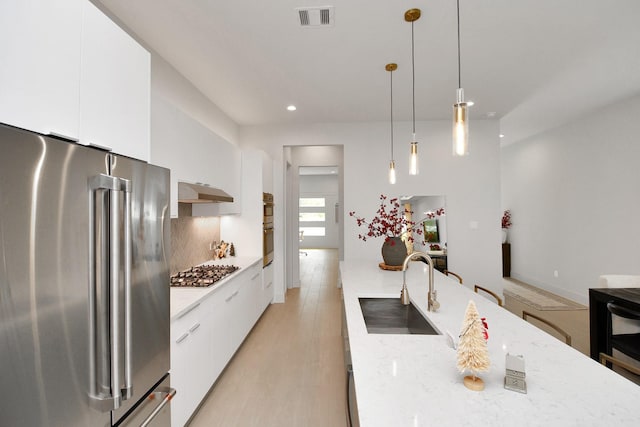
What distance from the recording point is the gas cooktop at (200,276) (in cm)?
248

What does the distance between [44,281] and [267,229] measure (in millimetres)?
3506

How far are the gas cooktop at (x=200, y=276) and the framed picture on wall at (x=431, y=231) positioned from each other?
327cm

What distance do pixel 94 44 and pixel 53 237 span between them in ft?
2.61

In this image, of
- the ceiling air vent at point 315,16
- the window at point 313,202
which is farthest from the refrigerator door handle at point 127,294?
the window at point 313,202

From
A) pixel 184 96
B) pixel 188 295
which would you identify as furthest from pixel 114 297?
pixel 184 96

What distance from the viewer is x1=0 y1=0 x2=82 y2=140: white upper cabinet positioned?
87 cm

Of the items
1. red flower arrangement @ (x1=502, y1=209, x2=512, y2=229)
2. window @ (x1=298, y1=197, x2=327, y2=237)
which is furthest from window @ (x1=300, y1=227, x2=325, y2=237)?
red flower arrangement @ (x1=502, y1=209, x2=512, y2=229)

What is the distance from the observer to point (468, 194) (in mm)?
4840

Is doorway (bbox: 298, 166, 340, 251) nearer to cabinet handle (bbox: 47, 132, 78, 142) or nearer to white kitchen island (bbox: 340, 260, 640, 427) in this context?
white kitchen island (bbox: 340, 260, 640, 427)

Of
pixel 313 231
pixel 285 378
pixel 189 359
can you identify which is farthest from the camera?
pixel 313 231

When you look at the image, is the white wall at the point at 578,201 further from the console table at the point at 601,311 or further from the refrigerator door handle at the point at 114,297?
the refrigerator door handle at the point at 114,297

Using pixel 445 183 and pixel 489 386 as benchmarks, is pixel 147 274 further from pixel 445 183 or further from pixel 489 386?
pixel 445 183

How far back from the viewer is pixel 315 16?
2230mm

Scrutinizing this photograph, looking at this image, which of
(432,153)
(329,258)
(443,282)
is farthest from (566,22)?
(329,258)
